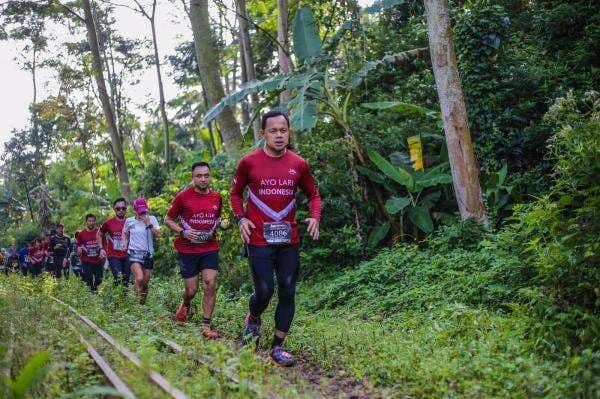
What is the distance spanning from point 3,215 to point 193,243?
196 ft

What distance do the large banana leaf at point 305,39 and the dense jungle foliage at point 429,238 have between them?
0.39m

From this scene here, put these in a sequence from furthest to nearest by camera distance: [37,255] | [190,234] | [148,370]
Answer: [37,255] < [190,234] < [148,370]

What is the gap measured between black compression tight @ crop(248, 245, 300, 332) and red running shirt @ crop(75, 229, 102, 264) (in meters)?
9.55

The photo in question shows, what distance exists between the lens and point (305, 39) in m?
13.5

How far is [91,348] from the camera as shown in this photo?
Answer: 6.16 m

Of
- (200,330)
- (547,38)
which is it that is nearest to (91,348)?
(200,330)

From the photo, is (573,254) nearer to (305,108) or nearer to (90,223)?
(305,108)

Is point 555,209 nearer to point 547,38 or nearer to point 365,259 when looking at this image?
point 365,259

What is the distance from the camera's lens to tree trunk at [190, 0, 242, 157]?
712 inches

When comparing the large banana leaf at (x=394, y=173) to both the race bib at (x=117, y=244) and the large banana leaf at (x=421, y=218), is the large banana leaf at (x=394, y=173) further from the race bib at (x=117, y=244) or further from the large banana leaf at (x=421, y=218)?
the race bib at (x=117, y=244)

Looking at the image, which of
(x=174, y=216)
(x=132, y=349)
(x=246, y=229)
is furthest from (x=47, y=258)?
(x=246, y=229)

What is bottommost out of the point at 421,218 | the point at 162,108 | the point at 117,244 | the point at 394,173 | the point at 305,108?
the point at 421,218

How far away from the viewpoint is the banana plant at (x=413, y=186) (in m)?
12.7

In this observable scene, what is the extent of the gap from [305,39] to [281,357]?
28.1 ft
